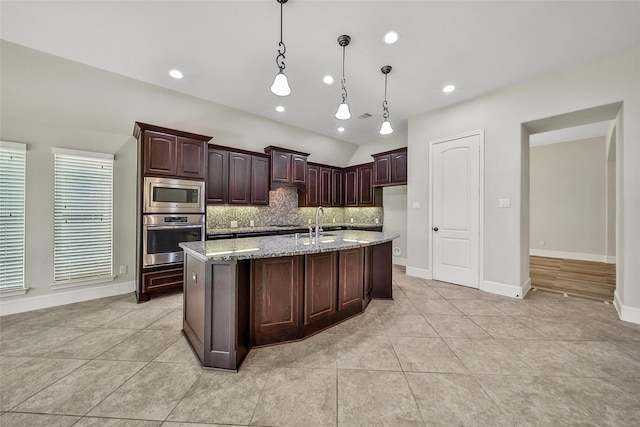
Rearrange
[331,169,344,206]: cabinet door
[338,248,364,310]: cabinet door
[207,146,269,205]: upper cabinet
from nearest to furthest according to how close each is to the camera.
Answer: [338,248,364,310]: cabinet door, [207,146,269,205]: upper cabinet, [331,169,344,206]: cabinet door

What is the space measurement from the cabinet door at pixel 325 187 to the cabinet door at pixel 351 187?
48cm

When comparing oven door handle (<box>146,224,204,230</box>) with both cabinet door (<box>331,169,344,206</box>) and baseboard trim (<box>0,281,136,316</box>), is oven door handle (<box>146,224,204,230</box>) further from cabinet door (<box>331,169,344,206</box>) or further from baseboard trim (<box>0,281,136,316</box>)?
cabinet door (<box>331,169,344,206</box>)

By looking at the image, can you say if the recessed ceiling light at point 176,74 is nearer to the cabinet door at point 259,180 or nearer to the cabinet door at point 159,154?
the cabinet door at point 159,154

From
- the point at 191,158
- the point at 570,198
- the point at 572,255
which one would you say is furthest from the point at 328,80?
the point at 572,255

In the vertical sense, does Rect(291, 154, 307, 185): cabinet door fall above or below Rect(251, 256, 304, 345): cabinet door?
above

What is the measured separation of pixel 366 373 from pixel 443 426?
1.90 ft

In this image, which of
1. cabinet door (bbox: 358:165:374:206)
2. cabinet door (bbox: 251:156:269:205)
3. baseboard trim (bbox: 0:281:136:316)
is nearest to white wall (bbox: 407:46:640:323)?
cabinet door (bbox: 358:165:374:206)

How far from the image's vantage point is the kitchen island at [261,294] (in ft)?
6.12

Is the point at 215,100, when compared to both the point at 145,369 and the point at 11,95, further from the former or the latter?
the point at 145,369

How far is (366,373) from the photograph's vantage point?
1826mm

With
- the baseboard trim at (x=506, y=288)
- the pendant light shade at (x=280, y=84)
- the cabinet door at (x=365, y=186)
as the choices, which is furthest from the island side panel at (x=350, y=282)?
the cabinet door at (x=365, y=186)

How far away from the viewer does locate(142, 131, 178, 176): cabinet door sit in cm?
335

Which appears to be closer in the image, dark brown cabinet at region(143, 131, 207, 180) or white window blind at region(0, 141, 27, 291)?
white window blind at region(0, 141, 27, 291)

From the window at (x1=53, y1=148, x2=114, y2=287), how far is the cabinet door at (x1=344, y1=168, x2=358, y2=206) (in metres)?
4.82
